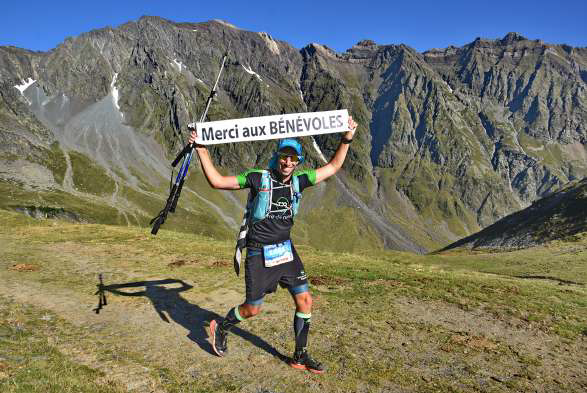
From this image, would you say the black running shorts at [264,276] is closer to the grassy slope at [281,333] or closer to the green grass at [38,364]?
the grassy slope at [281,333]

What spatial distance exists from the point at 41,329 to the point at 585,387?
553 inches

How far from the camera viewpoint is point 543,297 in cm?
1781

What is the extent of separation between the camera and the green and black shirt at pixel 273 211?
9875mm

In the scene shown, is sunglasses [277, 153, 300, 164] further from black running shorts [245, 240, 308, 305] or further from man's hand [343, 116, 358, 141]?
black running shorts [245, 240, 308, 305]

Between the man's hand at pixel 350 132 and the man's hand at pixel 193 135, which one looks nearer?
the man's hand at pixel 193 135

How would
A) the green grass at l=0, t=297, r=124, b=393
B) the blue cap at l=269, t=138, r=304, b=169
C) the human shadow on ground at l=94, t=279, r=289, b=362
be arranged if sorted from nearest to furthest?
the green grass at l=0, t=297, r=124, b=393
the blue cap at l=269, t=138, r=304, b=169
the human shadow on ground at l=94, t=279, r=289, b=362

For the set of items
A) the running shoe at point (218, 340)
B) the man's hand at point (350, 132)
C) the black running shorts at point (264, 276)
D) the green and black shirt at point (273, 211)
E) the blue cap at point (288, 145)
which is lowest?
the running shoe at point (218, 340)

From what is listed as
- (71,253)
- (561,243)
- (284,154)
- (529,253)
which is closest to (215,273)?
(71,253)

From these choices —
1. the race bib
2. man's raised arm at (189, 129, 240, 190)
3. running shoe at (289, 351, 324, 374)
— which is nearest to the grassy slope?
running shoe at (289, 351, 324, 374)

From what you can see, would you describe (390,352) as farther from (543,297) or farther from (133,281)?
(133,281)

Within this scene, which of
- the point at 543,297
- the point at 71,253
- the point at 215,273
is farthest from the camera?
the point at 71,253

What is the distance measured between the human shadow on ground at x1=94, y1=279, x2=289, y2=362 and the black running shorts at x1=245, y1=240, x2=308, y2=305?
1.88 m

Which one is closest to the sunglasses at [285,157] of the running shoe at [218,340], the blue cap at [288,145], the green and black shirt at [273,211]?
the blue cap at [288,145]

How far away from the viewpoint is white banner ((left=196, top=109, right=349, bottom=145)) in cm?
1072
